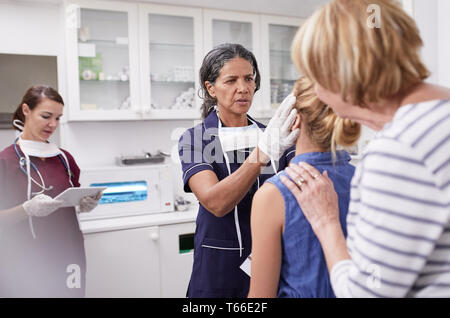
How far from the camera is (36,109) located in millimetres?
1787

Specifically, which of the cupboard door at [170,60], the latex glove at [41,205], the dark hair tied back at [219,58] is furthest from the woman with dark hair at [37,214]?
the dark hair tied back at [219,58]

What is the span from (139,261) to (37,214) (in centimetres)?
75

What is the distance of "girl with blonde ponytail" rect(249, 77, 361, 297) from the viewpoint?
0.77m

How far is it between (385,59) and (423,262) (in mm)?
284

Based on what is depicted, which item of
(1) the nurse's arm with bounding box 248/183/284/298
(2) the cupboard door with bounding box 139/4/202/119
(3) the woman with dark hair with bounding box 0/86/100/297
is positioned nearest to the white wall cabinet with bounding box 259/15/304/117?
(2) the cupboard door with bounding box 139/4/202/119

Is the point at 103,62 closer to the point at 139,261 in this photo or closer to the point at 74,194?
the point at 74,194

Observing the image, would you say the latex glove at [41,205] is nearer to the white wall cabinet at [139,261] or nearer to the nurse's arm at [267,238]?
the white wall cabinet at [139,261]

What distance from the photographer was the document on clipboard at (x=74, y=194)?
163 centimetres

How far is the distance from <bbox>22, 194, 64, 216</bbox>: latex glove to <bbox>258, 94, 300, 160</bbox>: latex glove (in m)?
1.11

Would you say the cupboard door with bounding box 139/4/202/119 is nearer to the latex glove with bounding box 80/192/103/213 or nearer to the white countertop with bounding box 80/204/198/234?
the white countertop with bounding box 80/204/198/234

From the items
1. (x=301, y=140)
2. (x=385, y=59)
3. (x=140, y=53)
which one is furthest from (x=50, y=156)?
(x=385, y=59)

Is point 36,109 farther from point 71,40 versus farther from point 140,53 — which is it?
point 140,53

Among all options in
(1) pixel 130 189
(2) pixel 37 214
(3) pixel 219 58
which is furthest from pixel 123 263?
(3) pixel 219 58

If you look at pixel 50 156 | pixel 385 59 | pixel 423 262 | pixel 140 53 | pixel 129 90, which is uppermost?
pixel 140 53
